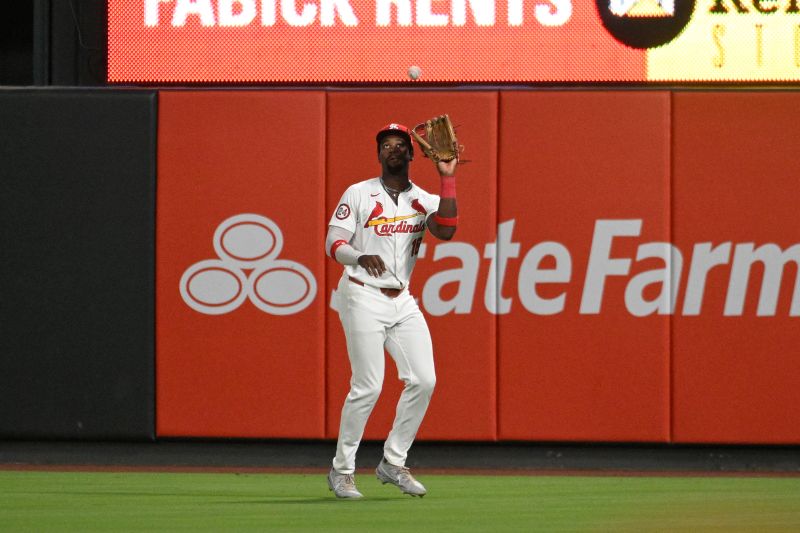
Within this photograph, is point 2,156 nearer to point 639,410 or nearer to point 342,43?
point 342,43

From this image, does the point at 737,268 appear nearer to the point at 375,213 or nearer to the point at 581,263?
the point at 581,263

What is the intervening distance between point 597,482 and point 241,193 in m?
2.62

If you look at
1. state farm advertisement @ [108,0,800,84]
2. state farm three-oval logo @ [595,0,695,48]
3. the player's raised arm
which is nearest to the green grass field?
the player's raised arm

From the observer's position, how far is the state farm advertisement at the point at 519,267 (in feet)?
25.1

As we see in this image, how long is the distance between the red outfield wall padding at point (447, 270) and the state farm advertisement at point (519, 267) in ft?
0.04

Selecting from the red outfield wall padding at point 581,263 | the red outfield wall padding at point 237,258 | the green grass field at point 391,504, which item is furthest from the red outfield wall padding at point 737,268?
the red outfield wall padding at point 237,258

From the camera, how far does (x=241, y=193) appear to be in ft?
25.6

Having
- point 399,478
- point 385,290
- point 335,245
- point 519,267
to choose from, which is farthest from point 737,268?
point 335,245

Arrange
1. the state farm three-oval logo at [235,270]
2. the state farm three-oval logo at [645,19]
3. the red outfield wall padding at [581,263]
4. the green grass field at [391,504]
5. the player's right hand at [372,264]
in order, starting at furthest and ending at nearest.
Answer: the state farm three-oval logo at [235,270] < the red outfield wall padding at [581,263] < the state farm three-oval logo at [645,19] < the player's right hand at [372,264] < the green grass field at [391,504]

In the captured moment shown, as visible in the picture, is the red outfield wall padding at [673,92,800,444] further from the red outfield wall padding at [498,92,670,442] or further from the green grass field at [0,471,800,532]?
the green grass field at [0,471,800,532]

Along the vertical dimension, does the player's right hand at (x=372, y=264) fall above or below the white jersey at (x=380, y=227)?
below

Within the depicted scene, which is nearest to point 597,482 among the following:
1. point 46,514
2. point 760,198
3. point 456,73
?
point 760,198

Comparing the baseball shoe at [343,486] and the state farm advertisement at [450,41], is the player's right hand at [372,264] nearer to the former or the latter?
the baseball shoe at [343,486]

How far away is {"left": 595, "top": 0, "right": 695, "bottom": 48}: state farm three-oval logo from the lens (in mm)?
7562
